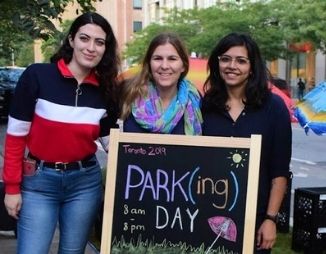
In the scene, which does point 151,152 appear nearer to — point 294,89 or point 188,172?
point 188,172

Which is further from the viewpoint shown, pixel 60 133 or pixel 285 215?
pixel 285 215

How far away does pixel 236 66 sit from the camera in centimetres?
301

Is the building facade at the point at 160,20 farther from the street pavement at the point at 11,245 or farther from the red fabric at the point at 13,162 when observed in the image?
the street pavement at the point at 11,245

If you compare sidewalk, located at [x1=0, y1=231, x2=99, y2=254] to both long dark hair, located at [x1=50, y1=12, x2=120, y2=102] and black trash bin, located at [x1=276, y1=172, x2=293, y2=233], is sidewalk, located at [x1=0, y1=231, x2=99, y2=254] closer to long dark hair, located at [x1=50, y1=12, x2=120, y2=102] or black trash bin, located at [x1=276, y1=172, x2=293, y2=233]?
black trash bin, located at [x1=276, y1=172, x2=293, y2=233]

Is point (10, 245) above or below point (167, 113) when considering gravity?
below

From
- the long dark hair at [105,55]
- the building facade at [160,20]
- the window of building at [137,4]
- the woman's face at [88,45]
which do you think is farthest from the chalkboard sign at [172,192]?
the window of building at [137,4]

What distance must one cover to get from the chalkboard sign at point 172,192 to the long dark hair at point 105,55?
12.0 inches

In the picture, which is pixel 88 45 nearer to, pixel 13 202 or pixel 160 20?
pixel 13 202

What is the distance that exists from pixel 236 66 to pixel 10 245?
346 cm

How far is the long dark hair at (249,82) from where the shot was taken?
302 cm

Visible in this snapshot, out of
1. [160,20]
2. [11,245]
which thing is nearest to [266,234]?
[11,245]

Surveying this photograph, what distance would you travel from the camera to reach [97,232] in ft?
19.3

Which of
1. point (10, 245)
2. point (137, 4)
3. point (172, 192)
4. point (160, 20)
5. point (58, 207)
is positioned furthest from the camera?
point (137, 4)

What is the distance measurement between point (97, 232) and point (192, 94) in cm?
312
